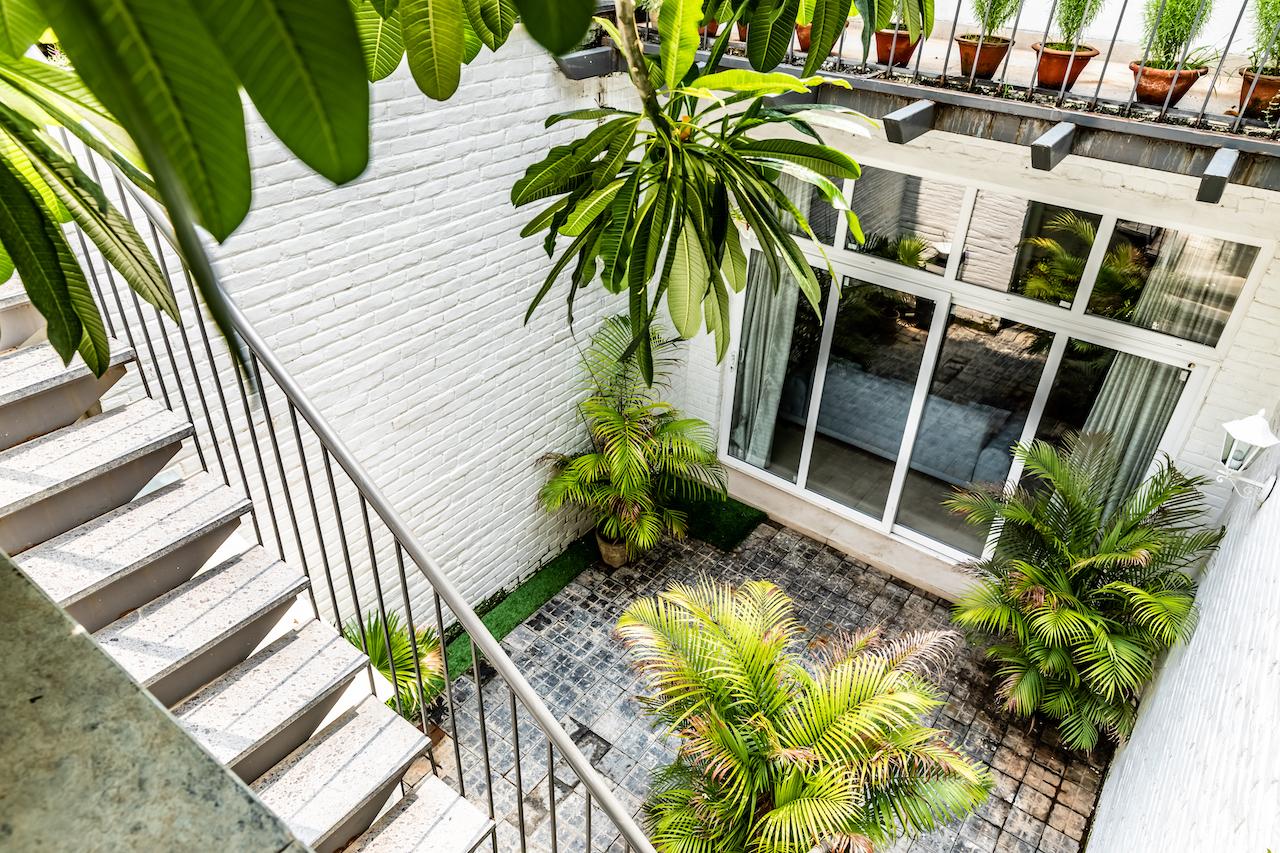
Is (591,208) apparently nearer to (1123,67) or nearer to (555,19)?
(555,19)

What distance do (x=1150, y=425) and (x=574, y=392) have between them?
127 inches

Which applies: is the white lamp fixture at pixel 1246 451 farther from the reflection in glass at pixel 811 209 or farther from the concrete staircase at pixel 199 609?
the concrete staircase at pixel 199 609

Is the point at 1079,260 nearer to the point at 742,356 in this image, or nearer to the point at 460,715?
the point at 742,356

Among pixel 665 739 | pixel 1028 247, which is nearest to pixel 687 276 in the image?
pixel 665 739

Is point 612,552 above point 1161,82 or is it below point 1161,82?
below

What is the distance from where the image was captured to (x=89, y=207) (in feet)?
3.05

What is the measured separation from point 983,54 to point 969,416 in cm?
217

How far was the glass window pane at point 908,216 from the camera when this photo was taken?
469 cm

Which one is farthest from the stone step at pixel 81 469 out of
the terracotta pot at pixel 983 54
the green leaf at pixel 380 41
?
the terracotta pot at pixel 983 54

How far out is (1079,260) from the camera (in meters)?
4.36

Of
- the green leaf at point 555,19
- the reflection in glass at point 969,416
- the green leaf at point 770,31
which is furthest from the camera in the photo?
the reflection in glass at point 969,416

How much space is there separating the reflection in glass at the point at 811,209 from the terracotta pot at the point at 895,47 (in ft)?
3.31

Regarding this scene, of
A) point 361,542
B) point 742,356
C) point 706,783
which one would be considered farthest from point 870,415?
point 361,542

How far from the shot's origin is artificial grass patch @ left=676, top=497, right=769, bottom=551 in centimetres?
591
